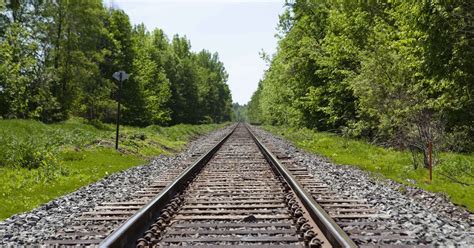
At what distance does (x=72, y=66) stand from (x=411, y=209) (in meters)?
32.4

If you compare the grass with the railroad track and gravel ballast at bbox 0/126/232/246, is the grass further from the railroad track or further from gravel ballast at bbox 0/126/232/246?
gravel ballast at bbox 0/126/232/246

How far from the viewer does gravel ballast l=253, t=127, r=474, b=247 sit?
4.92m

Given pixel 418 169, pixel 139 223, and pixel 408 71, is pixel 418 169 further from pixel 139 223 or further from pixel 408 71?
pixel 139 223

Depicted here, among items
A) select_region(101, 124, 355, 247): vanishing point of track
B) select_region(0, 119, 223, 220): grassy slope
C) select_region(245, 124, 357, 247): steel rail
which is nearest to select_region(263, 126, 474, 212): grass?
select_region(245, 124, 357, 247): steel rail

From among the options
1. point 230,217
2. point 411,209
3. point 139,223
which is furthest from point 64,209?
point 411,209

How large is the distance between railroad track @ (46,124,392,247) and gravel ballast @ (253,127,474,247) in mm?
351

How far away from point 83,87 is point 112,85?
4326 mm

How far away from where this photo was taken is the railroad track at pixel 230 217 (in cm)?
470

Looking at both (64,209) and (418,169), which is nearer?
(64,209)

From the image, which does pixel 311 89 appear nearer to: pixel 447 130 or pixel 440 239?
pixel 447 130

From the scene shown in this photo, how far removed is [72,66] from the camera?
34.2 m

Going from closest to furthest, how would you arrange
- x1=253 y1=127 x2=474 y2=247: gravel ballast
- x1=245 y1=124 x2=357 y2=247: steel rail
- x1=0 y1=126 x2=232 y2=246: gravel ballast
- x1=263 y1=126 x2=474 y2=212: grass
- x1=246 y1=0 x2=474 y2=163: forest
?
1. x1=245 y1=124 x2=357 y2=247: steel rail
2. x1=253 y1=127 x2=474 y2=247: gravel ballast
3. x1=0 y1=126 x2=232 y2=246: gravel ballast
4. x1=263 y1=126 x2=474 y2=212: grass
5. x1=246 y1=0 x2=474 y2=163: forest

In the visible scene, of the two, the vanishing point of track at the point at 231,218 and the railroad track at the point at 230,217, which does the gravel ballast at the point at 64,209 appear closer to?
the railroad track at the point at 230,217

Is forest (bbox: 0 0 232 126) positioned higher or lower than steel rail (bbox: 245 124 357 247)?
higher
